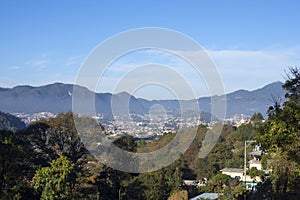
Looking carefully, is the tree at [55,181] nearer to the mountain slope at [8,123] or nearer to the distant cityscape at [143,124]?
the distant cityscape at [143,124]

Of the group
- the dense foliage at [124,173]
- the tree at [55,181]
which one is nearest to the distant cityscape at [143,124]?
the dense foliage at [124,173]

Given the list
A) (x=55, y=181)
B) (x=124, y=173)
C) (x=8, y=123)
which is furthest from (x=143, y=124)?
(x=8, y=123)

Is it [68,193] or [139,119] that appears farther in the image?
[139,119]

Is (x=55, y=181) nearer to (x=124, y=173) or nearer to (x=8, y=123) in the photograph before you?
(x=124, y=173)

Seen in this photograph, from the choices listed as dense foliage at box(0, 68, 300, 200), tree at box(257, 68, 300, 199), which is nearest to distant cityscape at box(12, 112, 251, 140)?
dense foliage at box(0, 68, 300, 200)

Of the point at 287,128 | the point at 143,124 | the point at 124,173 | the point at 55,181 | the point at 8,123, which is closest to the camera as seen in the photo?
the point at 287,128

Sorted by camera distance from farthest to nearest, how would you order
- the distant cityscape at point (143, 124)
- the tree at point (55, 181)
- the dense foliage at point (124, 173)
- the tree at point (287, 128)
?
the distant cityscape at point (143, 124) < the tree at point (55, 181) < the dense foliage at point (124, 173) < the tree at point (287, 128)

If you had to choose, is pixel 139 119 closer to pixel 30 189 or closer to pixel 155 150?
pixel 155 150

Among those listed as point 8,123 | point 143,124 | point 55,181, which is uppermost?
point 143,124

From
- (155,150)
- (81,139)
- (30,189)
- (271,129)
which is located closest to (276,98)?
(271,129)
